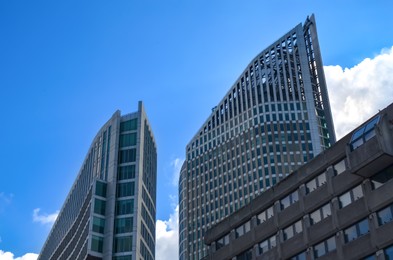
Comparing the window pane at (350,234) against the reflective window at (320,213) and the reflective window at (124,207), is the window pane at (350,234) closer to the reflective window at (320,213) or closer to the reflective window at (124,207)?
the reflective window at (320,213)

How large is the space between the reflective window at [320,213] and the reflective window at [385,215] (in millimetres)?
5963

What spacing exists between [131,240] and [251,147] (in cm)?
7089

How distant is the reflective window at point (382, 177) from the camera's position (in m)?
46.3

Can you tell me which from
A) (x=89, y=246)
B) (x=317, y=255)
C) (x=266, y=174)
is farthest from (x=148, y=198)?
(x=317, y=255)

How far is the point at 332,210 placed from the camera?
5047cm

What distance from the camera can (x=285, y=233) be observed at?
184 ft

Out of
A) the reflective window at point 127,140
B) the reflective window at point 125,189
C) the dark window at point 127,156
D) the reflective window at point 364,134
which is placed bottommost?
the reflective window at point 364,134

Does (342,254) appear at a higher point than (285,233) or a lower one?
lower

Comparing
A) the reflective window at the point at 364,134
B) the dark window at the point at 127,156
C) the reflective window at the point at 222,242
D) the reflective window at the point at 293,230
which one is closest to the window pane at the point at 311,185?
the reflective window at the point at 293,230

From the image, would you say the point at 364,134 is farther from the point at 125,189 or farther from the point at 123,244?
the point at 125,189

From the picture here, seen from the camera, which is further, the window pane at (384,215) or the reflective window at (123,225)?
the reflective window at (123,225)

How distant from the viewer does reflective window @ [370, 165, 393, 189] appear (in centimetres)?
4628

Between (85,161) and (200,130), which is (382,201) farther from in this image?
(200,130)

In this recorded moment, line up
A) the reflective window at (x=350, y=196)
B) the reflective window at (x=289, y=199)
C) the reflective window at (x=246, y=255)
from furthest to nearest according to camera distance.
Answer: the reflective window at (x=246, y=255) → the reflective window at (x=289, y=199) → the reflective window at (x=350, y=196)
